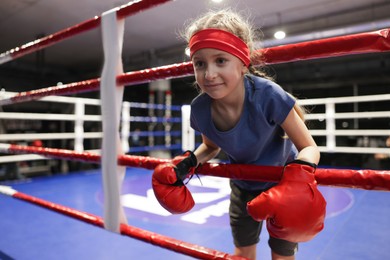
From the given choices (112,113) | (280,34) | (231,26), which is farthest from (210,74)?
(280,34)

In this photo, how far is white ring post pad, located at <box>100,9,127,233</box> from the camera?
3.04 ft

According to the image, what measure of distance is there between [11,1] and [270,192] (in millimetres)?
4499

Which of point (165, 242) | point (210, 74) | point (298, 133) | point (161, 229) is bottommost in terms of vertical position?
point (161, 229)

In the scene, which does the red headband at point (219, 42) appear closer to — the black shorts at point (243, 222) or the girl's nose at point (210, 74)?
the girl's nose at point (210, 74)

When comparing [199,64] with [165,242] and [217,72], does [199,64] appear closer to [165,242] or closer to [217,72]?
[217,72]

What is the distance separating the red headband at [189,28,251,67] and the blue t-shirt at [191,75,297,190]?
0.31 feet

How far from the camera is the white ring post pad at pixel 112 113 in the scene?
3.04 ft

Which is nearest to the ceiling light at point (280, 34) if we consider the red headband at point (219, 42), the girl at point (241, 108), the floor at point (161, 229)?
the floor at point (161, 229)

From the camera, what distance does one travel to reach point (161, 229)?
1.71m

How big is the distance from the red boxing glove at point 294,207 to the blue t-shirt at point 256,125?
182 millimetres

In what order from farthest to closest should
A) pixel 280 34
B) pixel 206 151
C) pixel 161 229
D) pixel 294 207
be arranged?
pixel 280 34 < pixel 161 229 < pixel 206 151 < pixel 294 207

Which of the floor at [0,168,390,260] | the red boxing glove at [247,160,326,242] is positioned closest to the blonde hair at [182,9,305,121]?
the red boxing glove at [247,160,326,242]

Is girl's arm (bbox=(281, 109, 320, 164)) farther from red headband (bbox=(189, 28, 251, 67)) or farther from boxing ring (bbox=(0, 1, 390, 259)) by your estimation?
red headband (bbox=(189, 28, 251, 67))

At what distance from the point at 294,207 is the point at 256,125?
10.2 inches
